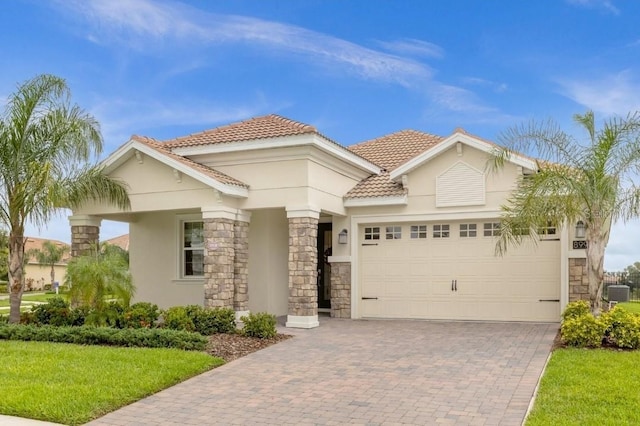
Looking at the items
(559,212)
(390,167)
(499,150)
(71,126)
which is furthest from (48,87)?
(559,212)

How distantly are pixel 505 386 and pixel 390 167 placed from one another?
33.9 ft

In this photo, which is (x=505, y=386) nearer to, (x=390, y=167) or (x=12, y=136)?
(x=390, y=167)

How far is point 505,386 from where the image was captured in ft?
26.7

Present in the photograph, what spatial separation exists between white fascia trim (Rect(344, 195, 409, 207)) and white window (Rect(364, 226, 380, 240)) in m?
0.75

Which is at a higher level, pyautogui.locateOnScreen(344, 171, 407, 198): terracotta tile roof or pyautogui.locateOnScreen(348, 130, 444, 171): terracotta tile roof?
pyautogui.locateOnScreen(348, 130, 444, 171): terracotta tile roof

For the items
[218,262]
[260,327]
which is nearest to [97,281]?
[218,262]

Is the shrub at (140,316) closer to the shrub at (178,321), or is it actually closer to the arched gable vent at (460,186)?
the shrub at (178,321)

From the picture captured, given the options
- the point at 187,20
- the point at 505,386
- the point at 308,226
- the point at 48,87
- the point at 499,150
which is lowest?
the point at 505,386

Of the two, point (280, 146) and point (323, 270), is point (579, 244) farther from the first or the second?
point (280, 146)

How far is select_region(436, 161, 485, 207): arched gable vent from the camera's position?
15.0 m

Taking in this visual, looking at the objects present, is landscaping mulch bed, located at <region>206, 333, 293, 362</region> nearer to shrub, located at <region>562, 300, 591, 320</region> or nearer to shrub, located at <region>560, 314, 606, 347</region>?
shrub, located at <region>560, 314, 606, 347</region>

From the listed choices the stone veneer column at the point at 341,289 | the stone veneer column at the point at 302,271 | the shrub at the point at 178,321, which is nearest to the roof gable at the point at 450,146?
the stone veneer column at the point at 341,289

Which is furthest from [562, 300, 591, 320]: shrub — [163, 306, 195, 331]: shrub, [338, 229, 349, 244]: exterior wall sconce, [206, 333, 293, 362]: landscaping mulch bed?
[163, 306, 195, 331]: shrub

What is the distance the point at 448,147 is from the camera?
15180mm
